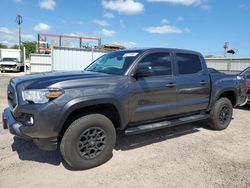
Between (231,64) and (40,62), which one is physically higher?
(231,64)

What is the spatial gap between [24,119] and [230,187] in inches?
117

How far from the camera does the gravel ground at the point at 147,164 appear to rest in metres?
3.43

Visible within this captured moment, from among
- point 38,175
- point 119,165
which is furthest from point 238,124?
point 38,175

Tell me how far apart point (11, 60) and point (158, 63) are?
99.7 ft

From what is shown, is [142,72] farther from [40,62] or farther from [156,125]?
[40,62]


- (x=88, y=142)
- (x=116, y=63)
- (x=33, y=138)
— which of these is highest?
(x=116, y=63)

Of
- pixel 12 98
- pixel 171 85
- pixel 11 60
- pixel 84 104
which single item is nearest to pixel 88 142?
pixel 84 104

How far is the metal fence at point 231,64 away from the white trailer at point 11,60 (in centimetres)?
2241

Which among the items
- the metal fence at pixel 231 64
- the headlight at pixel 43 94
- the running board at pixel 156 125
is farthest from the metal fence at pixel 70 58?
the headlight at pixel 43 94

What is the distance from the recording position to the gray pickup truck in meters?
3.41

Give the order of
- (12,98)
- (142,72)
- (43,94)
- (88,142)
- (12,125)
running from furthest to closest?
(142,72) → (12,98) → (88,142) → (12,125) → (43,94)

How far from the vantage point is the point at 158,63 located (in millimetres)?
4758

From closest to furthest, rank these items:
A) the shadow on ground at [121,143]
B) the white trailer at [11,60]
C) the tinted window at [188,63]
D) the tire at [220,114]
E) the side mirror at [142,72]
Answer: the shadow on ground at [121,143]
the side mirror at [142,72]
the tinted window at [188,63]
the tire at [220,114]
the white trailer at [11,60]

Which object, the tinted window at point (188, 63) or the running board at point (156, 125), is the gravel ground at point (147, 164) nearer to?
the running board at point (156, 125)
